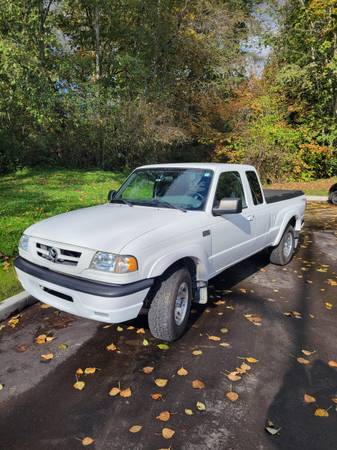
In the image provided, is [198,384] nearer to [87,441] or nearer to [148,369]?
[148,369]

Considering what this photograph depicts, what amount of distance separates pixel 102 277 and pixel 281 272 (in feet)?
13.4

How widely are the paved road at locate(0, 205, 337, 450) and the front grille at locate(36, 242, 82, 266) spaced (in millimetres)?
982

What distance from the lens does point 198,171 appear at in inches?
179

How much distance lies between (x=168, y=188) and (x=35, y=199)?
757 centimetres

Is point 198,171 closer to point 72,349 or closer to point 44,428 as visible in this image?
point 72,349

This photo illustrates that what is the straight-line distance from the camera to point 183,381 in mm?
3150

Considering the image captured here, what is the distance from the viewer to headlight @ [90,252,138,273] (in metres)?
3.15

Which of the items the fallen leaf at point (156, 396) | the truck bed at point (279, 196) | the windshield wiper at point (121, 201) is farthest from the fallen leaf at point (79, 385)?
the truck bed at point (279, 196)

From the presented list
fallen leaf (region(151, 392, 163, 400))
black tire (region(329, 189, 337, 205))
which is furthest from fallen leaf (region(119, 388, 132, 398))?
black tire (region(329, 189, 337, 205))

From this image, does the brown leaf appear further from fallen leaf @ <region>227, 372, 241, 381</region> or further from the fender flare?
the fender flare

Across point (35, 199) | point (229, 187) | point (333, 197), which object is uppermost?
point (229, 187)

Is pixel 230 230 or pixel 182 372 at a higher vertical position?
pixel 230 230

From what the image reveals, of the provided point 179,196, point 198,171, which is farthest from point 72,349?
point 198,171

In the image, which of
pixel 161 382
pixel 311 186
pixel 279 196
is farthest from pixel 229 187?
pixel 311 186
